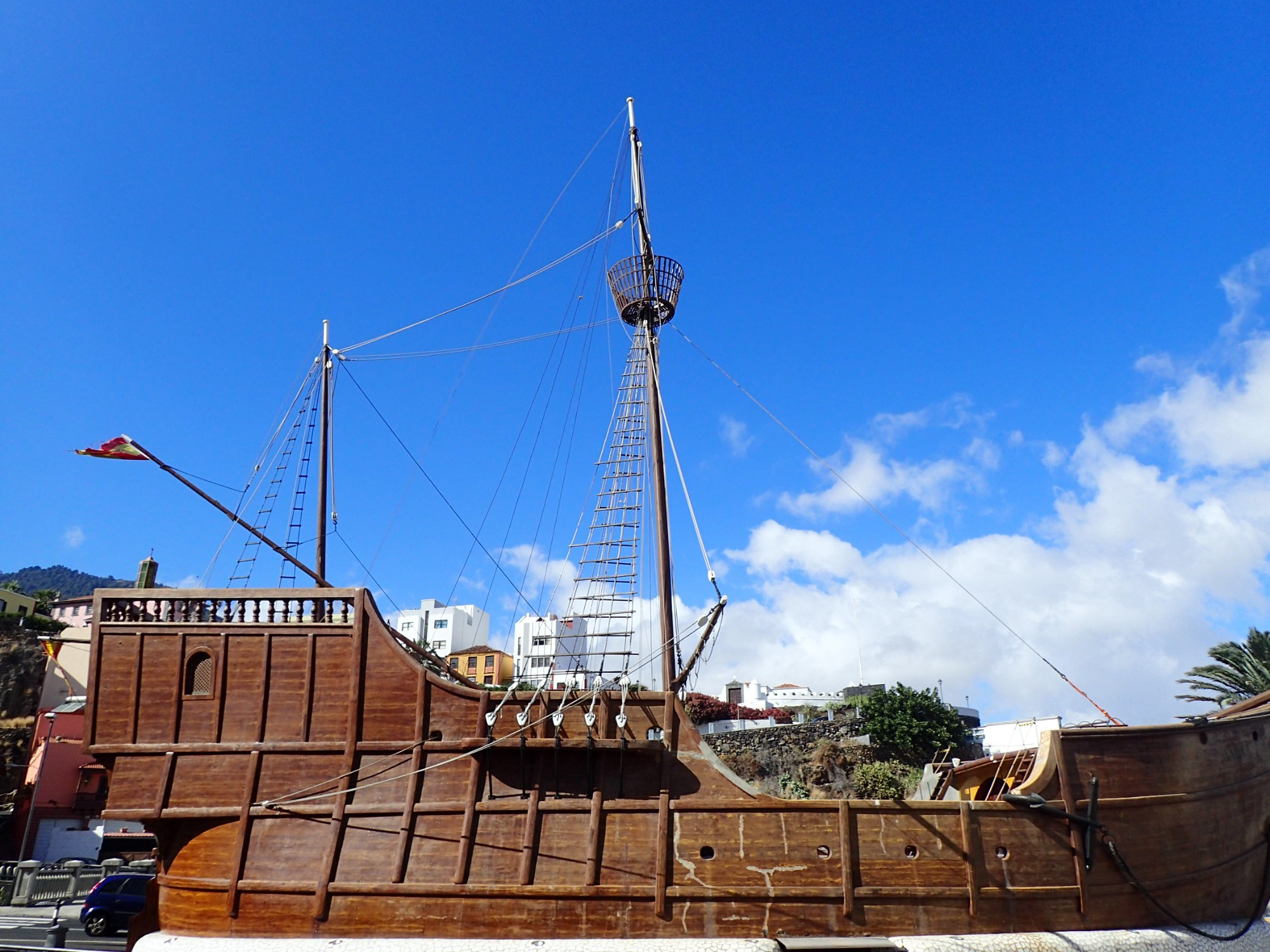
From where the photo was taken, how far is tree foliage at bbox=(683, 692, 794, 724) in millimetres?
34781

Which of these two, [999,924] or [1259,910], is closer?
[999,924]

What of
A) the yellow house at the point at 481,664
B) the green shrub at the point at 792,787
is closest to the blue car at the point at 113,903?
the green shrub at the point at 792,787

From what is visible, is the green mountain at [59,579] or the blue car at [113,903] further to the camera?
the green mountain at [59,579]

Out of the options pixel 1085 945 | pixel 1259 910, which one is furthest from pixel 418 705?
pixel 1259 910

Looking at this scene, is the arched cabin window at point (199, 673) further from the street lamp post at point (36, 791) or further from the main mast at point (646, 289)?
the street lamp post at point (36, 791)

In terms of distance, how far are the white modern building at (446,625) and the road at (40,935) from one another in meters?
35.2

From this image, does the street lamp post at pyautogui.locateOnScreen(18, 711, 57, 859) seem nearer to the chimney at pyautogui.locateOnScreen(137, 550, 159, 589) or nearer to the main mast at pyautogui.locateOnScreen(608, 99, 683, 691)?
the chimney at pyautogui.locateOnScreen(137, 550, 159, 589)

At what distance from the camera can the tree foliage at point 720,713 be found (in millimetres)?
34781

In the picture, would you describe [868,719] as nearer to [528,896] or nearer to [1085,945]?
[1085,945]

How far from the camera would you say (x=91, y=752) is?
1071 cm

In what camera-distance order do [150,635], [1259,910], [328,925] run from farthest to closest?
[1259,910] → [150,635] → [328,925]

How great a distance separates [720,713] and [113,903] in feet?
80.2

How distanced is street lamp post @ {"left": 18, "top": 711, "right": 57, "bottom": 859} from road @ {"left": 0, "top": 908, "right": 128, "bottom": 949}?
8.96 m

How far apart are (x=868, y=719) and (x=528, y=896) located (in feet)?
73.9
